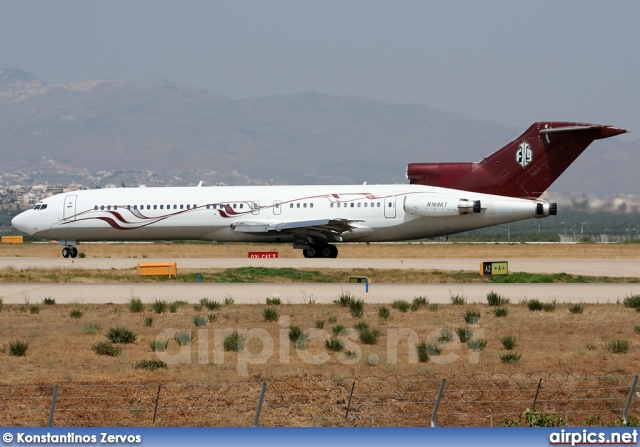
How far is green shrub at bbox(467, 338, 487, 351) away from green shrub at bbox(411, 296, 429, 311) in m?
5.00

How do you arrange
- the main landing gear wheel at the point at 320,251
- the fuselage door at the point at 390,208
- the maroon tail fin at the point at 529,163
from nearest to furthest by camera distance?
the maroon tail fin at the point at 529,163 → the fuselage door at the point at 390,208 → the main landing gear wheel at the point at 320,251

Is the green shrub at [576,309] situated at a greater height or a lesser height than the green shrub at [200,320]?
greater

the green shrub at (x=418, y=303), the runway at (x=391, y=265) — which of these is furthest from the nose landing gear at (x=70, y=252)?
the green shrub at (x=418, y=303)

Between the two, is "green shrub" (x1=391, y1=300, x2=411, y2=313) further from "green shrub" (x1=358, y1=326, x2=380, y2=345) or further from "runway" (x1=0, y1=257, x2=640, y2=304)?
"green shrub" (x1=358, y1=326, x2=380, y2=345)

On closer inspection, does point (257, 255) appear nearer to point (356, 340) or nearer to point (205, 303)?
point (205, 303)

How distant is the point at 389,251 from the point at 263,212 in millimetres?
13902

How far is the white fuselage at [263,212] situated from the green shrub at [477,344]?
80.7 feet

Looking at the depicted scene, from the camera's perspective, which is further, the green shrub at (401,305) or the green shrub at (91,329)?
the green shrub at (401,305)

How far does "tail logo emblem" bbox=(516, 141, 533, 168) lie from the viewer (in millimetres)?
45375

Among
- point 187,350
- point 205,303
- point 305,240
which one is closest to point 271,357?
point 187,350

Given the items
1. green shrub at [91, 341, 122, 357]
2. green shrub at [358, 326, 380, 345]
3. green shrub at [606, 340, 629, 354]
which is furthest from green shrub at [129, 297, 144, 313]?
green shrub at [606, 340, 629, 354]

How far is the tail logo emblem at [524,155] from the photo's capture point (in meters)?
45.4

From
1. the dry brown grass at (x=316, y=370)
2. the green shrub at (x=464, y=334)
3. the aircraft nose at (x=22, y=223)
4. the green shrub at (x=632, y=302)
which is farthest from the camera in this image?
the aircraft nose at (x=22, y=223)

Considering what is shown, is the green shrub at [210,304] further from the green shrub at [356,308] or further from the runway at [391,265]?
the runway at [391,265]
